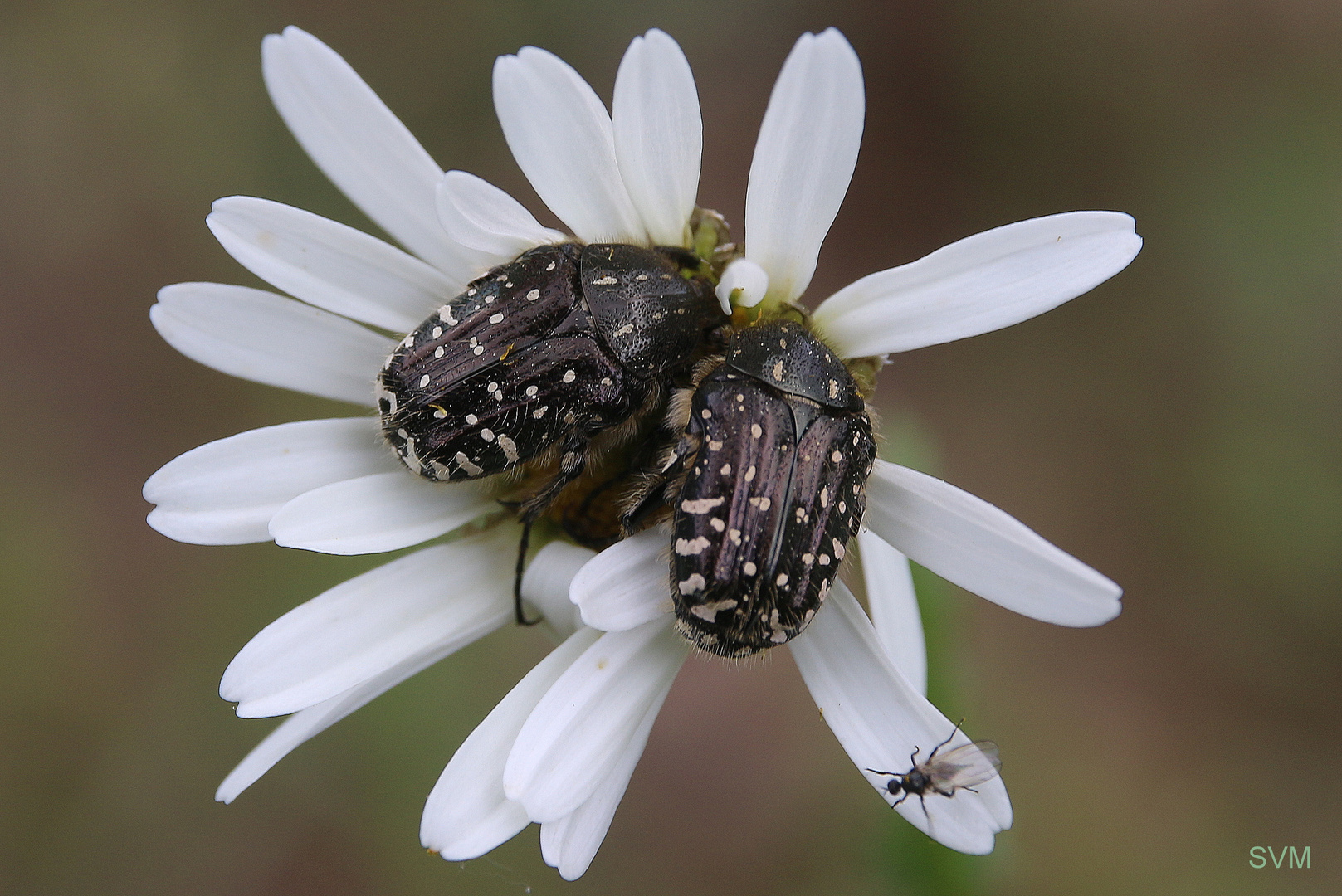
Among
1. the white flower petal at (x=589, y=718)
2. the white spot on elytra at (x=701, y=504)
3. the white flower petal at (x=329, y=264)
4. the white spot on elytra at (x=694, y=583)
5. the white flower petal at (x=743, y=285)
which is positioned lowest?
the white flower petal at (x=589, y=718)

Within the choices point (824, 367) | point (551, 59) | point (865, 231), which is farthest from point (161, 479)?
point (865, 231)

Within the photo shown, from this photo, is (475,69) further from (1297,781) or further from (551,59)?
(1297,781)

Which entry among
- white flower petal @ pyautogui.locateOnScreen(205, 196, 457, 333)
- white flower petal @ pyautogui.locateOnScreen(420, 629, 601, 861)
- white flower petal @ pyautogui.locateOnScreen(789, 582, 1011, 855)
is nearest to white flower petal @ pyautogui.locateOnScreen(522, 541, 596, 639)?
white flower petal @ pyautogui.locateOnScreen(420, 629, 601, 861)

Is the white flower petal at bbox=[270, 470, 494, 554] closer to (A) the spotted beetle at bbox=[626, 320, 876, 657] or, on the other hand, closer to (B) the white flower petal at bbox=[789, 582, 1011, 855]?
(A) the spotted beetle at bbox=[626, 320, 876, 657]

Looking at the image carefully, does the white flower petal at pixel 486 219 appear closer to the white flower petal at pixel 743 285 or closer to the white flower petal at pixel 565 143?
the white flower petal at pixel 565 143

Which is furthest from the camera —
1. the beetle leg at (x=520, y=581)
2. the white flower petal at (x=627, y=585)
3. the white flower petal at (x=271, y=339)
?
the beetle leg at (x=520, y=581)

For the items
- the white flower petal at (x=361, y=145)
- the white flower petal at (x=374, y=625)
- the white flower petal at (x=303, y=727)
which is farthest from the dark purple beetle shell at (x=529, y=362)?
the white flower petal at (x=303, y=727)
